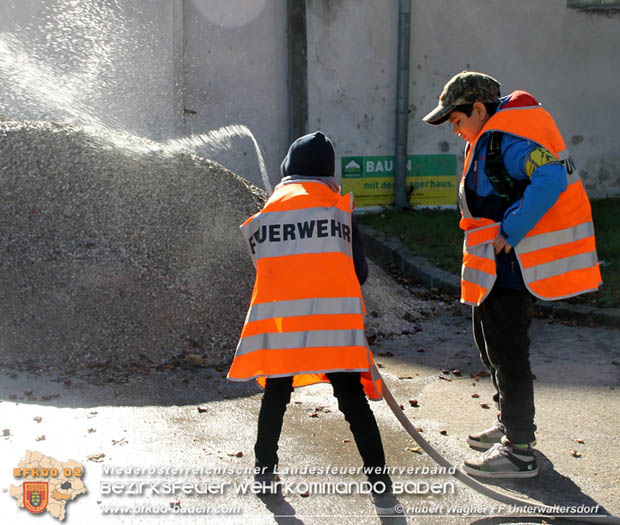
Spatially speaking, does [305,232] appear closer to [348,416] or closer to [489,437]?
[348,416]

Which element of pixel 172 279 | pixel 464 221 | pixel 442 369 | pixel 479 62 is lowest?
pixel 442 369

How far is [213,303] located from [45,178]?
5.85 ft

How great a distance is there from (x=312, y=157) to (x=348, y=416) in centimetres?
105

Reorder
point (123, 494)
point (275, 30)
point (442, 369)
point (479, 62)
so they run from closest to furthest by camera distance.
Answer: point (123, 494) → point (442, 369) → point (275, 30) → point (479, 62)

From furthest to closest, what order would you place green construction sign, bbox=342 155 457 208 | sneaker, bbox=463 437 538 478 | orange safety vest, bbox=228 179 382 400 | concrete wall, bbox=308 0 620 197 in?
1. green construction sign, bbox=342 155 457 208
2. concrete wall, bbox=308 0 620 197
3. sneaker, bbox=463 437 538 478
4. orange safety vest, bbox=228 179 382 400

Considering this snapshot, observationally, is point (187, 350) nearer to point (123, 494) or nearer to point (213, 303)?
point (213, 303)

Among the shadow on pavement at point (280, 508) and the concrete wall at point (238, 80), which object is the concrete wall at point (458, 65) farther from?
the shadow on pavement at point (280, 508)

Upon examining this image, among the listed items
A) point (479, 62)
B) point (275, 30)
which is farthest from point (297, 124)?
point (479, 62)

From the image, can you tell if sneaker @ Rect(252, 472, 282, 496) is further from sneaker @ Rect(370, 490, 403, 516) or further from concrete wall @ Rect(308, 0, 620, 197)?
concrete wall @ Rect(308, 0, 620, 197)

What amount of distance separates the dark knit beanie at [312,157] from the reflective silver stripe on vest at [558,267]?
37.6 inches

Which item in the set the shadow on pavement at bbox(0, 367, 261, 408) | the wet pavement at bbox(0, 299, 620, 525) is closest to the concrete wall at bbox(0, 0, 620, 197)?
the shadow on pavement at bbox(0, 367, 261, 408)

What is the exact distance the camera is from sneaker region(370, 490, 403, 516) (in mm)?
3068

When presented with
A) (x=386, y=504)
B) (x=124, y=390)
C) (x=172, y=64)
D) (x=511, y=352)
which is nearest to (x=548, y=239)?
(x=511, y=352)

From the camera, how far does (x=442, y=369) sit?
16.9 ft
